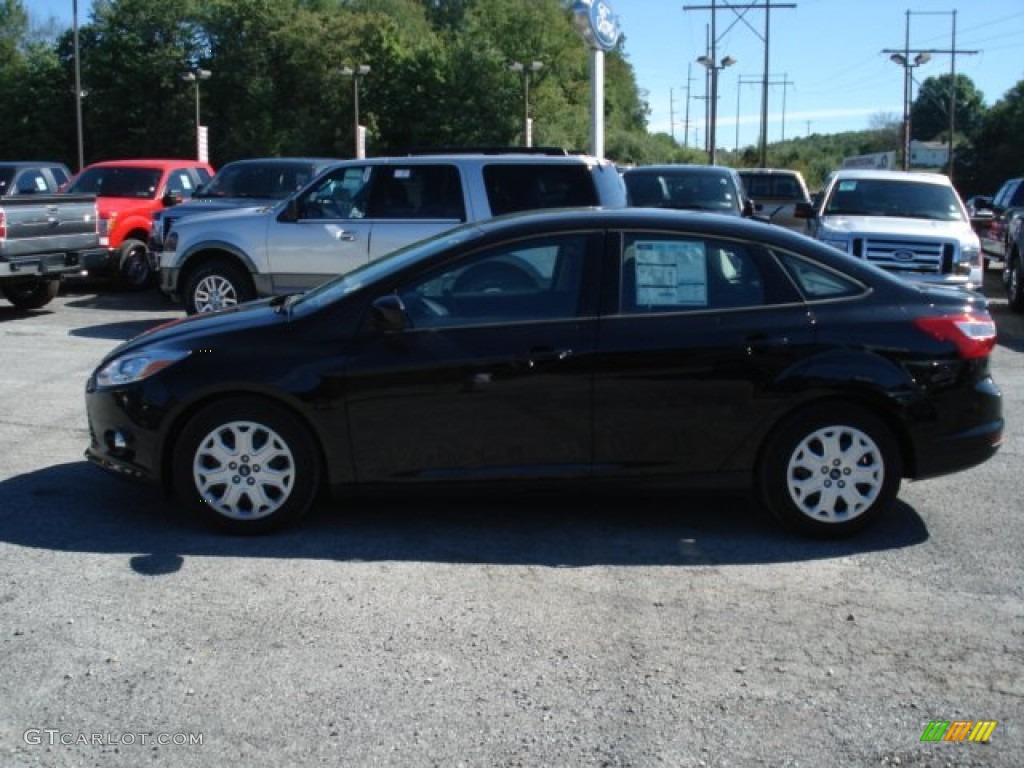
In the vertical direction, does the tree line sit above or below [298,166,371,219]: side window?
above

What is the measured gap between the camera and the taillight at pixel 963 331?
5.58m

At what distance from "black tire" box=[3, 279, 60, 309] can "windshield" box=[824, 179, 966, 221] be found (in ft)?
32.0

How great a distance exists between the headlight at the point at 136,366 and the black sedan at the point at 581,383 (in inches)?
0.6

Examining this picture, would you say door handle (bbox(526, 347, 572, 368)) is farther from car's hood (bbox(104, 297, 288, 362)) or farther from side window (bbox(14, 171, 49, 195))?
side window (bbox(14, 171, 49, 195))

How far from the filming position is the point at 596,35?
19609mm

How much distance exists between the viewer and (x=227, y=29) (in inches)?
2805

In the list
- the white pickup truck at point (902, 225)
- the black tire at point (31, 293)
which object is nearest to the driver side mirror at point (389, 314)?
Result: the white pickup truck at point (902, 225)

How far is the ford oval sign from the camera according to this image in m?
19.4

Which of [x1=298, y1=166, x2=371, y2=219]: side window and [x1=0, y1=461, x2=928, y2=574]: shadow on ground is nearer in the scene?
[x1=0, y1=461, x2=928, y2=574]: shadow on ground

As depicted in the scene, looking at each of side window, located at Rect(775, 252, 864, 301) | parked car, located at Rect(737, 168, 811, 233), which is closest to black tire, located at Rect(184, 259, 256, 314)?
side window, located at Rect(775, 252, 864, 301)

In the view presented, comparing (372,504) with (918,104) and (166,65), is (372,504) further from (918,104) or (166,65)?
(918,104)

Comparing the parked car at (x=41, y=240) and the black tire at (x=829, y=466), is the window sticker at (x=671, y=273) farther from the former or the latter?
the parked car at (x=41, y=240)

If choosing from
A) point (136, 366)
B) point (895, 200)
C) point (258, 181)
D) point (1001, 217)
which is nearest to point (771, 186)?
point (1001, 217)

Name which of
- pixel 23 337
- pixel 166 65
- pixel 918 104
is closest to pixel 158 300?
pixel 23 337
